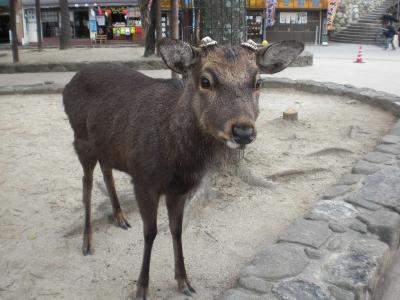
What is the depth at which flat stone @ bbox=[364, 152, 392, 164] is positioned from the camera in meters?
5.20

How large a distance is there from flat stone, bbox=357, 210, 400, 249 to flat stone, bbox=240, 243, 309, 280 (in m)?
0.77

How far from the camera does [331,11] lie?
1107 inches

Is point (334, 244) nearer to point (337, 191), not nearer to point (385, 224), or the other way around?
point (385, 224)

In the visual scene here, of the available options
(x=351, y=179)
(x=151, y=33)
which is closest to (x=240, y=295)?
(x=351, y=179)

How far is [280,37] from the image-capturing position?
28.9 metres

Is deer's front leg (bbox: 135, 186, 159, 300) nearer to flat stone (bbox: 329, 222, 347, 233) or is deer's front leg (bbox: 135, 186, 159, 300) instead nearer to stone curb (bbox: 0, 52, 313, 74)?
flat stone (bbox: 329, 222, 347, 233)

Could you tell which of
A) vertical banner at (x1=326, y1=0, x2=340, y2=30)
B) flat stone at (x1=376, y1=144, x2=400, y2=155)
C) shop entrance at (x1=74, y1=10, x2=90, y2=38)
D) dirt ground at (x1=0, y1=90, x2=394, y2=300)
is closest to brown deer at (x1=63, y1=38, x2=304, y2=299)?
dirt ground at (x1=0, y1=90, x2=394, y2=300)

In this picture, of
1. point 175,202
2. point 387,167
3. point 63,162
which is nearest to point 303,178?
point 387,167

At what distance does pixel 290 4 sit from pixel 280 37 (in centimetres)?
207

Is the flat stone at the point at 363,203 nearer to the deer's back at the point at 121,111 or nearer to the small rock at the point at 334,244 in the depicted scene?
the small rock at the point at 334,244

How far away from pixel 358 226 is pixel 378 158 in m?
1.88

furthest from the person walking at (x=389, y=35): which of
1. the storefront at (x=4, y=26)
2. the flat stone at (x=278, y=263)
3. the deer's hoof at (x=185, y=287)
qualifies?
the deer's hoof at (x=185, y=287)

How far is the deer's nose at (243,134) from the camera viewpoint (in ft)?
7.54

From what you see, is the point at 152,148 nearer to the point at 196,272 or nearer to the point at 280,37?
the point at 196,272
